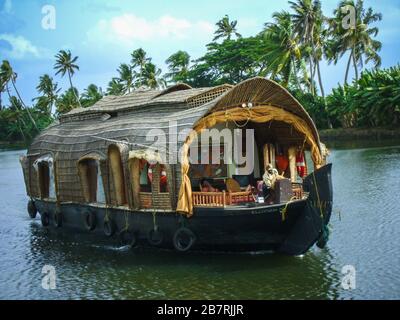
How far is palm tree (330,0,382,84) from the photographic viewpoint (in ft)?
116

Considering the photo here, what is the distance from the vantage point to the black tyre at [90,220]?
37.6ft

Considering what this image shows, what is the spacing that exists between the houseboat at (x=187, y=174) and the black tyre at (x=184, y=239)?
0.06 ft

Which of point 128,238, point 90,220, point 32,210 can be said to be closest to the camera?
point 128,238

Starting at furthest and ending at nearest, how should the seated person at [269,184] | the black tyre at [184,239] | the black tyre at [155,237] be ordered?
the black tyre at [155,237]
the seated person at [269,184]
the black tyre at [184,239]

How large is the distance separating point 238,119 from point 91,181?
3.59 m

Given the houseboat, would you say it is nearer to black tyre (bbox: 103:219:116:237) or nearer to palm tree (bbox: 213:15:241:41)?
black tyre (bbox: 103:219:116:237)

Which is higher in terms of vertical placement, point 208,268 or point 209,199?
point 209,199

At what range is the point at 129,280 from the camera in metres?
9.23

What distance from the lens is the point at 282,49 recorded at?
3409 cm

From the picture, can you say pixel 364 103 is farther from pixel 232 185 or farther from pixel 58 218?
pixel 58 218

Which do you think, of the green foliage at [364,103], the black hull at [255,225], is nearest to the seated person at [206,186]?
the black hull at [255,225]

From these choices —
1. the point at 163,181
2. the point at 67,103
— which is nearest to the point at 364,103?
the point at 163,181

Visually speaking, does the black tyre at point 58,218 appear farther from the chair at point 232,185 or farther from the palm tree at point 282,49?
the palm tree at point 282,49
